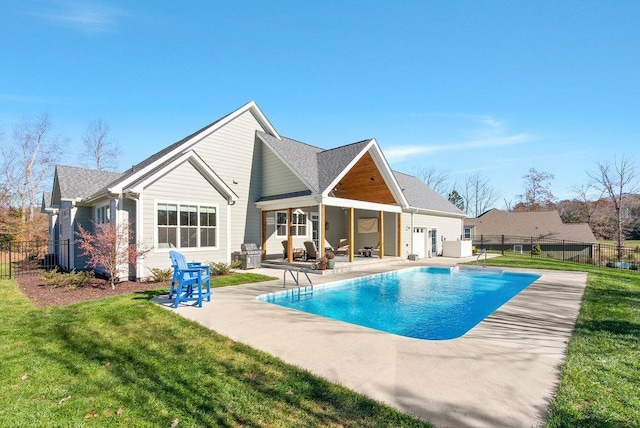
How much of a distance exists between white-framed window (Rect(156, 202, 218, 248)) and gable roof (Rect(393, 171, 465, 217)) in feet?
42.5

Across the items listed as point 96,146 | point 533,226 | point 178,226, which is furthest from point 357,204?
point 96,146

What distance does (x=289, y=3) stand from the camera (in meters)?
11.8

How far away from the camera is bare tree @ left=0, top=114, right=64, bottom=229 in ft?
107

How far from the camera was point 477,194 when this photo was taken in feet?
186

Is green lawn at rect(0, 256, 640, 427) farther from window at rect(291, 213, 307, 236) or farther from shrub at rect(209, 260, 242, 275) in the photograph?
window at rect(291, 213, 307, 236)

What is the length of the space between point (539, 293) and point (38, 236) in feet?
117

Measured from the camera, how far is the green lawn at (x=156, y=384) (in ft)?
10.2

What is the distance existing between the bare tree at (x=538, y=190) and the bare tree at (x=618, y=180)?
17.0 metres

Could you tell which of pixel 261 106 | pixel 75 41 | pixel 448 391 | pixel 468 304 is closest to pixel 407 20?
pixel 261 106

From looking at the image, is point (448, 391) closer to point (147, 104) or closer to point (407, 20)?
point (407, 20)

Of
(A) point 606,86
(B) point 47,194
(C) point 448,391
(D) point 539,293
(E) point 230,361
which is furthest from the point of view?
(B) point 47,194

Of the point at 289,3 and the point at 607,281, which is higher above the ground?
the point at 289,3

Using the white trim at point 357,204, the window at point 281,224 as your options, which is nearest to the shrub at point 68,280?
the window at point 281,224

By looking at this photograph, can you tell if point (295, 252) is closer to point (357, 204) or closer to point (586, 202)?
point (357, 204)
